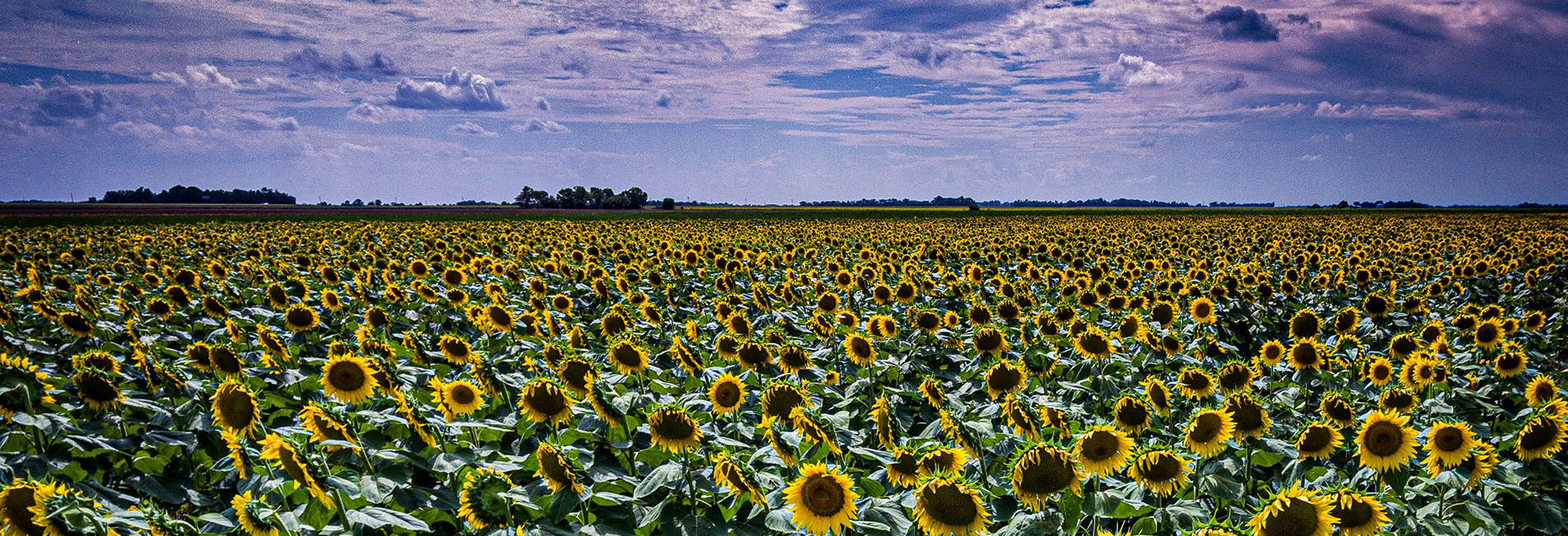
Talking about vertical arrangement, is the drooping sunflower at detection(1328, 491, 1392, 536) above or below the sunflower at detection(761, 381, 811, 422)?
below

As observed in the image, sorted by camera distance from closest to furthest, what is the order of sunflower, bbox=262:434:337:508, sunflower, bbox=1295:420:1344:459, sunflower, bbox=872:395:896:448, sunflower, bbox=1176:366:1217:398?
1. sunflower, bbox=262:434:337:508
2. sunflower, bbox=1295:420:1344:459
3. sunflower, bbox=872:395:896:448
4. sunflower, bbox=1176:366:1217:398

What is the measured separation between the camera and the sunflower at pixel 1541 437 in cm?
367

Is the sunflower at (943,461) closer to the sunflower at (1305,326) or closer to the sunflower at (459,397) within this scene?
the sunflower at (459,397)

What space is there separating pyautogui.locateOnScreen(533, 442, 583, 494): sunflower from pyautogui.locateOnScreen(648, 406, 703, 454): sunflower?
45 centimetres

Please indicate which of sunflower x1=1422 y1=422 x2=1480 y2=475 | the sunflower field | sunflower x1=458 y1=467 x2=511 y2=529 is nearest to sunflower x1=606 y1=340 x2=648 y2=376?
the sunflower field

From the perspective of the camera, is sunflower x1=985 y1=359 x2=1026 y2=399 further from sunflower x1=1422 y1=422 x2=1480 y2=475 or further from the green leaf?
the green leaf

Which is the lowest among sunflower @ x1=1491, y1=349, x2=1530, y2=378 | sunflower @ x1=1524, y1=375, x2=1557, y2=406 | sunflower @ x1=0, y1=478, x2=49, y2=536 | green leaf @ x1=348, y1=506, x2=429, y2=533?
sunflower @ x1=1524, y1=375, x2=1557, y2=406

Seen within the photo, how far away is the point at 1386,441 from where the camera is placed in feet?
11.5

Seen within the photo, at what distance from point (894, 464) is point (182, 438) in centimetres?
349

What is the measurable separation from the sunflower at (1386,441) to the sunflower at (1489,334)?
421 centimetres

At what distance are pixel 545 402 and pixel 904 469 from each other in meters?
1.68

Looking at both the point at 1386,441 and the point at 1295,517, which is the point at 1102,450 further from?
the point at 1386,441

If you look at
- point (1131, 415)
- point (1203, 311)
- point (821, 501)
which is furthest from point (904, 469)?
point (1203, 311)

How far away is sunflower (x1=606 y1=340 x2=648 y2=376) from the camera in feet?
15.5
